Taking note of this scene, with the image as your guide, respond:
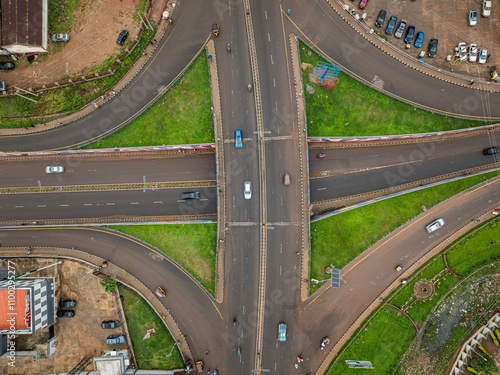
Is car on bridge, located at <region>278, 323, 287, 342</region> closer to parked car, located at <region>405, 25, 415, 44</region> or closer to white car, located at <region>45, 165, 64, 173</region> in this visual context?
white car, located at <region>45, 165, 64, 173</region>

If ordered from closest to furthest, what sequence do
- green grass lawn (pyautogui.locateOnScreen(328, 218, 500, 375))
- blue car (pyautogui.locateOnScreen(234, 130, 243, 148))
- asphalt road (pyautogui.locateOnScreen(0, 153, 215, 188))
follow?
blue car (pyautogui.locateOnScreen(234, 130, 243, 148)) → green grass lawn (pyautogui.locateOnScreen(328, 218, 500, 375)) → asphalt road (pyautogui.locateOnScreen(0, 153, 215, 188))

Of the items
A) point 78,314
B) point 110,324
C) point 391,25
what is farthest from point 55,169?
point 391,25

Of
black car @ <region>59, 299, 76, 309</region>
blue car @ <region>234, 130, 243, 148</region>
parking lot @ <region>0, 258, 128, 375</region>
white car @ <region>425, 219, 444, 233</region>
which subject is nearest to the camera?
blue car @ <region>234, 130, 243, 148</region>

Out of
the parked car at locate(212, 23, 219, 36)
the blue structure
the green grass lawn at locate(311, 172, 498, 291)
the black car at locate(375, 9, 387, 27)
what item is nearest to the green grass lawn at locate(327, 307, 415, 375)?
the green grass lawn at locate(311, 172, 498, 291)

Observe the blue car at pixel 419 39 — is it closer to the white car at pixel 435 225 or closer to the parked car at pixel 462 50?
the parked car at pixel 462 50

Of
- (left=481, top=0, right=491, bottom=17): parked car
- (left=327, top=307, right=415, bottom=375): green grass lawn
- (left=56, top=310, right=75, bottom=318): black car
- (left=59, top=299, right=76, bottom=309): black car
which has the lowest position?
(left=327, top=307, right=415, bottom=375): green grass lawn

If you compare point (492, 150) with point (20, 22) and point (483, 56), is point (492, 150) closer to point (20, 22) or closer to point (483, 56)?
point (483, 56)

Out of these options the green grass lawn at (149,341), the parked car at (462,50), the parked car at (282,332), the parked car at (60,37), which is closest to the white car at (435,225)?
the parked car at (462,50)

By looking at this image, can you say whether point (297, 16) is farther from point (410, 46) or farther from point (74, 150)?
point (74, 150)
